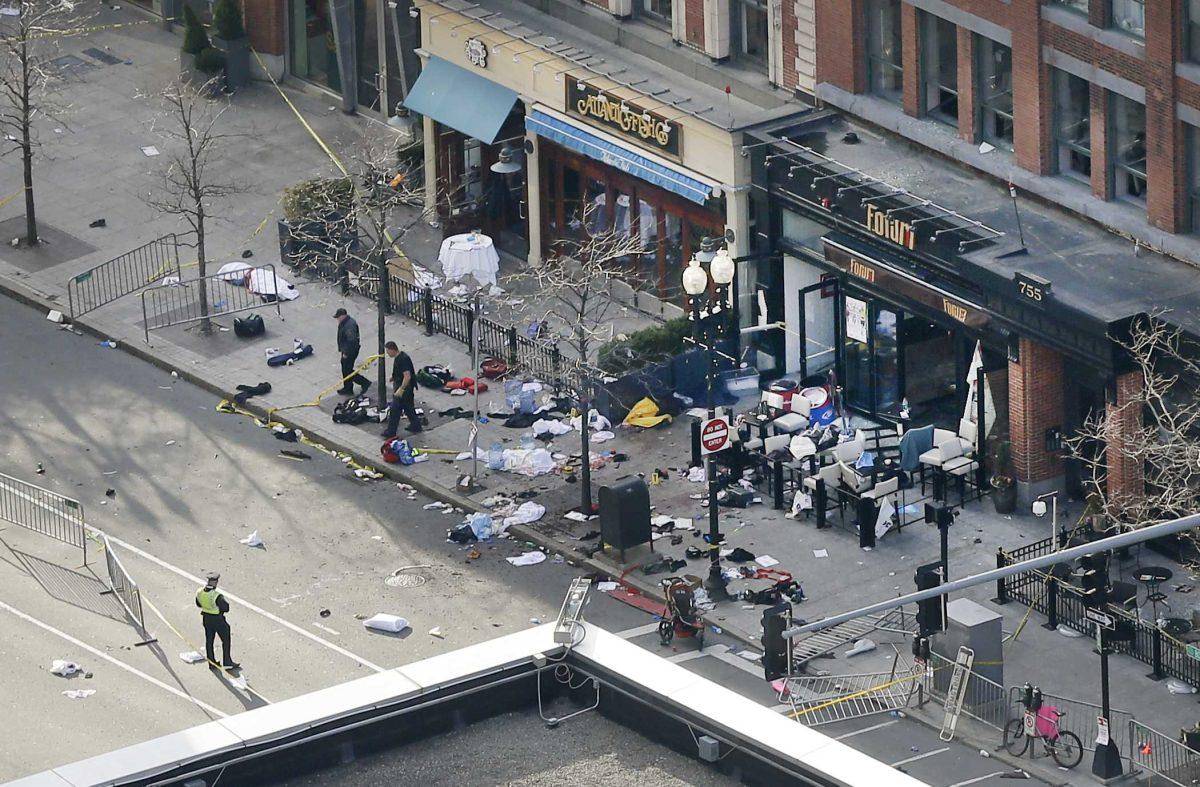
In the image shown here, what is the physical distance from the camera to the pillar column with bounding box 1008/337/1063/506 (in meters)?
44.3

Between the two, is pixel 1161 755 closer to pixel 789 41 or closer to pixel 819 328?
pixel 819 328

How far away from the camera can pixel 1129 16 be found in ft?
141

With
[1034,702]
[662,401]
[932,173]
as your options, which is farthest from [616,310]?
[1034,702]

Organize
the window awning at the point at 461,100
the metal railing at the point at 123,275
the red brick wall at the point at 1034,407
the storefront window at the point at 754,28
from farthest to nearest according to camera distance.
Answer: the metal railing at the point at 123,275 < the window awning at the point at 461,100 < the storefront window at the point at 754,28 < the red brick wall at the point at 1034,407

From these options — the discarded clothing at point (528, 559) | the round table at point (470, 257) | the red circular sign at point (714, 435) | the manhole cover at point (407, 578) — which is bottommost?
the manhole cover at point (407, 578)

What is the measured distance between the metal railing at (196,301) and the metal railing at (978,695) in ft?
63.1

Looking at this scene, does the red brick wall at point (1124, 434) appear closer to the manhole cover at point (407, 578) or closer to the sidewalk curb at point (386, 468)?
the sidewalk curb at point (386, 468)

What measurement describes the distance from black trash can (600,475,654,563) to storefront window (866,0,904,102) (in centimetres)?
963

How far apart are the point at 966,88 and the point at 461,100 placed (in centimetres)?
1262

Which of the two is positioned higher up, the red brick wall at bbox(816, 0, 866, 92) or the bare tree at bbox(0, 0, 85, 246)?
the red brick wall at bbox(816, 0, 866, 92)

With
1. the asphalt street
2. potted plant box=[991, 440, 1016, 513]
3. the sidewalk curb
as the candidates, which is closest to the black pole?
the sidewalk curb

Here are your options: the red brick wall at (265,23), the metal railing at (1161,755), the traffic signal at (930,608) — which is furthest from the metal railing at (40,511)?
the red brick wall at (265,23)

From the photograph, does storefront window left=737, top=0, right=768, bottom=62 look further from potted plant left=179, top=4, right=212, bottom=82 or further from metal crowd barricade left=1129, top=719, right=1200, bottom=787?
metal crowd barricade left=1129, top=719, right=1200, bottom=787

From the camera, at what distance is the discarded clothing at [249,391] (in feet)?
166
